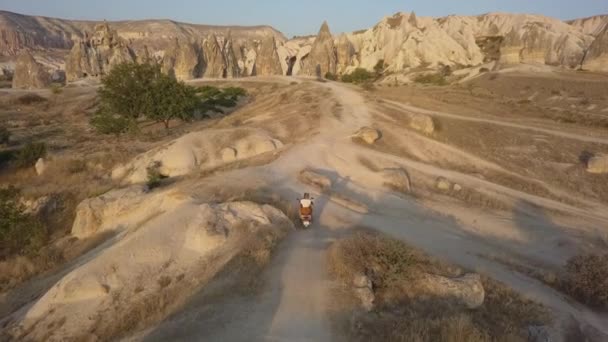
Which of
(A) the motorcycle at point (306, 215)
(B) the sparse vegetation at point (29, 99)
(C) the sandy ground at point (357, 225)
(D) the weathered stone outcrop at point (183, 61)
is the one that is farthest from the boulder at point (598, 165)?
(D) the weathered stone outcrop at point (183, 61)

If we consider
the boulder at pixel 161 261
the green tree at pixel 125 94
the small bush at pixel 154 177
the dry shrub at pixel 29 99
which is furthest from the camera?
the dry shrub at pixel 29 99

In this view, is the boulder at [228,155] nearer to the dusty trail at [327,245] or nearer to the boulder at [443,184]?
the dusty trail at [327,245]

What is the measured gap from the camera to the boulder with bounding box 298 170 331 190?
1883 cm

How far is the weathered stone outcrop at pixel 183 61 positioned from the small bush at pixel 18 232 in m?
74.7

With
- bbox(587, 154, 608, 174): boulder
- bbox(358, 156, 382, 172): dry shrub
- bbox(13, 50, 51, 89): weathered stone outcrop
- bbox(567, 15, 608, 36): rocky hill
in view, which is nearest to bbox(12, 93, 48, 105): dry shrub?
bbox(13, 50, 51, 89): weathered stone outcrop

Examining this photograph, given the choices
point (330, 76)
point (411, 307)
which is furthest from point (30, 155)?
point (330, 76)

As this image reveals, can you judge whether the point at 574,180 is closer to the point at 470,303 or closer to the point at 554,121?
the point at 554,121

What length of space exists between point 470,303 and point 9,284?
47.9 ft

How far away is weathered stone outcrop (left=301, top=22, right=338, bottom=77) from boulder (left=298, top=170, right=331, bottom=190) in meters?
73.9

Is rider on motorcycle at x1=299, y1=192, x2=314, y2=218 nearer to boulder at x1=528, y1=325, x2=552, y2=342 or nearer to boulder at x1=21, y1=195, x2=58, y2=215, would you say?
boulder at x1=528, y1=325, x2=552, y2=342

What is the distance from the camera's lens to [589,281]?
38.8ft

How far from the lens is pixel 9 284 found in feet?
45.7

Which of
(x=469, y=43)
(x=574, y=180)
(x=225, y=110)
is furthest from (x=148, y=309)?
(x=469, y=43)

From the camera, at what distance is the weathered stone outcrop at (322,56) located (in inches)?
3585
